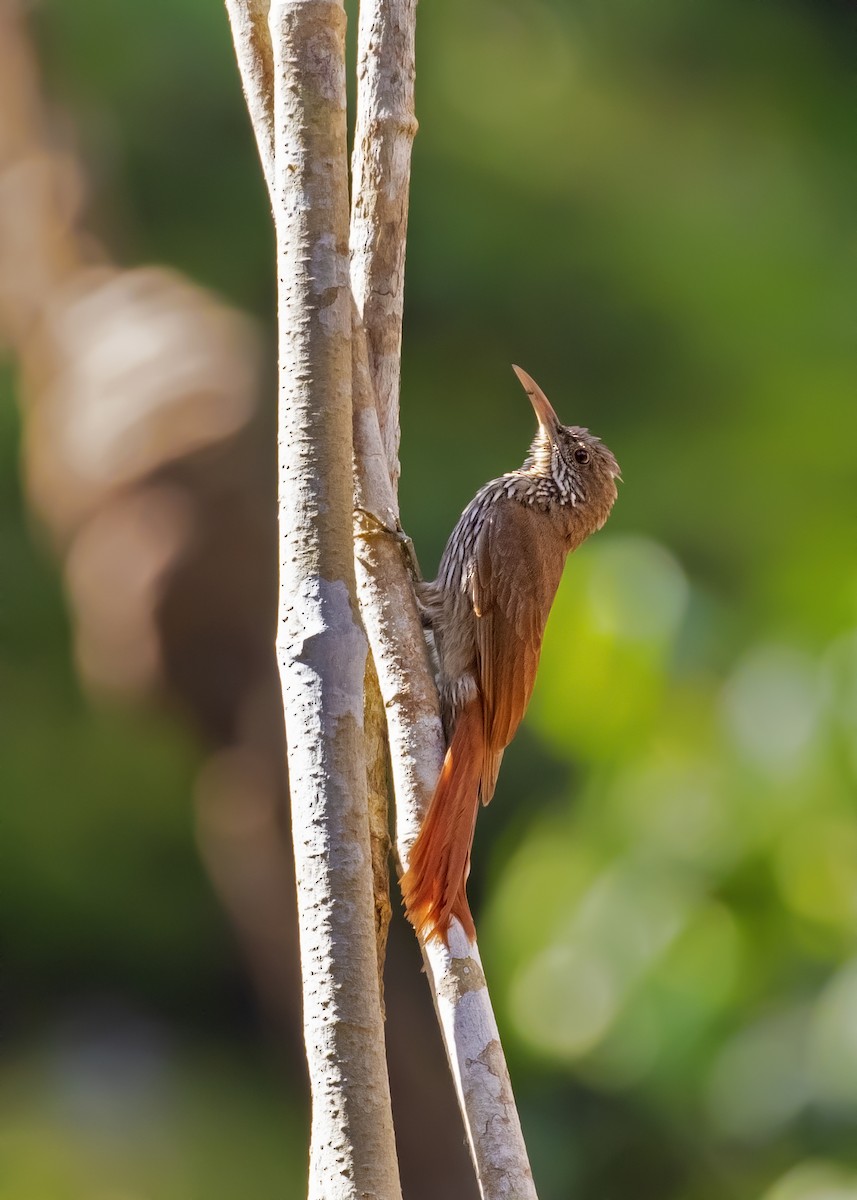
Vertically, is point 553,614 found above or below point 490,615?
below

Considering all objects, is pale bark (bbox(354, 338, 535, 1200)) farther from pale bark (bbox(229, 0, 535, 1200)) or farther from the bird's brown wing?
the bird's brown wing

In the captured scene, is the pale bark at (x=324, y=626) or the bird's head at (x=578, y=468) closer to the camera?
the pale bark at (x=324, y=626)

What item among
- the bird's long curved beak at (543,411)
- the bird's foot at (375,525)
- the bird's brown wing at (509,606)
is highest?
the bird's long curved beak at (543,411)

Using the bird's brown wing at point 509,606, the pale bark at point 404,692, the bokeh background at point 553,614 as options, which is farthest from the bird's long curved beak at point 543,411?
the bokeh background at point 553,614

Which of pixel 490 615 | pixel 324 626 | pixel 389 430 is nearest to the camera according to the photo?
pixel 324 626

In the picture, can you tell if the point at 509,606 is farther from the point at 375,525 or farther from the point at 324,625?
the point at 324,625

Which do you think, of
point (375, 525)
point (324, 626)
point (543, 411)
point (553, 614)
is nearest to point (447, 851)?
point (375, 525)

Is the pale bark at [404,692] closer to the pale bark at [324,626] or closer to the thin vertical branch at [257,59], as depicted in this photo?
the pale bark at [324,626]

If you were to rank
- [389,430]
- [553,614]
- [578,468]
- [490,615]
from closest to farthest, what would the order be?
[389,430] < [490,615] < [578,468] < [553,614]
